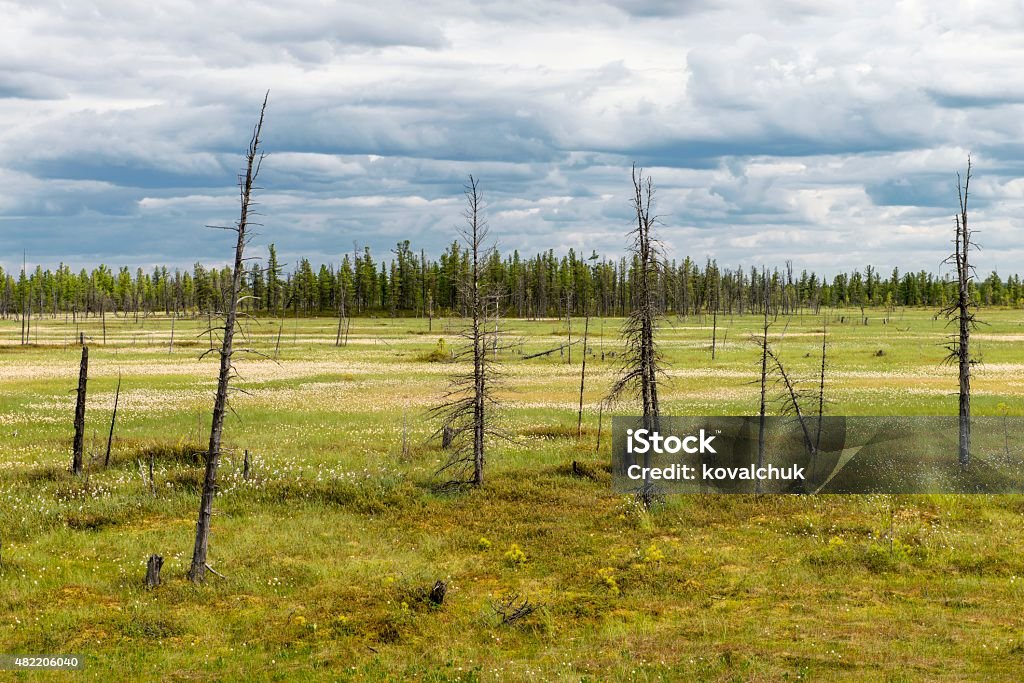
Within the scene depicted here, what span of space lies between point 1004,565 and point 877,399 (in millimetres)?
27741

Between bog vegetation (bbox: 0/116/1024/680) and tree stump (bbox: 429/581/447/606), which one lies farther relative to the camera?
tree stump (bbox: 429/581/447/606)

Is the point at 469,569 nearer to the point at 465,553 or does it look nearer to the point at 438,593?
the point at 465,553

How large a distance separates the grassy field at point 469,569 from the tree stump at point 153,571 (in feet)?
0.88

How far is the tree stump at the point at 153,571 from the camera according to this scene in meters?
18.4

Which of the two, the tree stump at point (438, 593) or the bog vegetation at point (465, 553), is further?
the tree stump at point (438, 593)

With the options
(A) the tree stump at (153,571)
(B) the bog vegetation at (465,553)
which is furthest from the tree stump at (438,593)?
(A) the tree stump at (153,571)

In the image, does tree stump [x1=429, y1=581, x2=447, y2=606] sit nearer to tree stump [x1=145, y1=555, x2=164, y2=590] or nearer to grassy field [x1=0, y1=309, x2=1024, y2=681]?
grassy field [x1=0, y1=309, x2=1024, y2=681]

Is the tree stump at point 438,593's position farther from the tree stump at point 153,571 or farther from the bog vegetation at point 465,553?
the tree stump at point 153,571

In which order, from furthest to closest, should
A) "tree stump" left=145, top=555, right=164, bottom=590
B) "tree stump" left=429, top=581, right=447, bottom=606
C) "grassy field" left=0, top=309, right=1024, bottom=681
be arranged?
"tree stump" left=145, top=555, right=164, bottom=590 < "tree stump" left=429, top=581, right=447, bottom=606 < "grassy field" left=0, top=309, right=1024, bottom=681

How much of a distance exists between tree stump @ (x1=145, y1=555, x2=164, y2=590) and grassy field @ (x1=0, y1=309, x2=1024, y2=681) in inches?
10.6

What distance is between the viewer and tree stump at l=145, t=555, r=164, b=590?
1842 centimetres

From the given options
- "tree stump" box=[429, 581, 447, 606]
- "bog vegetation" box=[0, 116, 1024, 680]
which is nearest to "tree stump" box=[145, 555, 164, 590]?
"bog vegetation" box=[0, 116, 1024, 680]

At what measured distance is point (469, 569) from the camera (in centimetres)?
2014

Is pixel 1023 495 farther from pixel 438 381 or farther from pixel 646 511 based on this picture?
pixel 438 381
